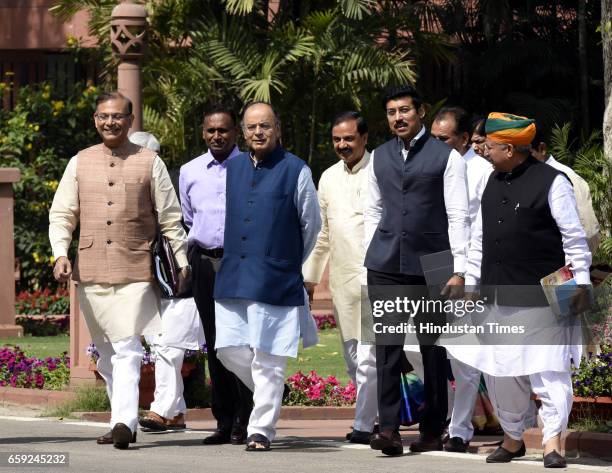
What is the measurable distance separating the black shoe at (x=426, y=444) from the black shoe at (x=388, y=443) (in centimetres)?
22

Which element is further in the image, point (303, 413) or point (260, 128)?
point (303, 413)

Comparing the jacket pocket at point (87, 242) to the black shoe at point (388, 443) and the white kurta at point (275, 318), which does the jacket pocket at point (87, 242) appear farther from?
the black shoe at point (388, 443)

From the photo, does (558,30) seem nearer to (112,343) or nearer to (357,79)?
(357,79)

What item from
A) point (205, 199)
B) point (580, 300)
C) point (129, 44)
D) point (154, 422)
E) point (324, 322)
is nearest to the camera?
point (580, 300)

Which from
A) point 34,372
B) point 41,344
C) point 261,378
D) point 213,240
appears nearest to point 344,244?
point 213,240

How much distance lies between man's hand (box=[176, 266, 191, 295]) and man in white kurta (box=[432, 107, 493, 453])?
1454 mm

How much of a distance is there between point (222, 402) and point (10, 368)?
11.8ft

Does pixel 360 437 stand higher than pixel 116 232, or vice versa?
pixel 116 232

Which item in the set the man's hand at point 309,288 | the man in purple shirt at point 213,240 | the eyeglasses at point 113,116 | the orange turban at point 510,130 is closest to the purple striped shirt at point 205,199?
the man in purple shirt at point 213,240

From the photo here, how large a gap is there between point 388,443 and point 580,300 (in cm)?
137

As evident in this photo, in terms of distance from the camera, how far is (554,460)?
9203 mm

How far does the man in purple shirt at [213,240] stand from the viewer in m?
10.6

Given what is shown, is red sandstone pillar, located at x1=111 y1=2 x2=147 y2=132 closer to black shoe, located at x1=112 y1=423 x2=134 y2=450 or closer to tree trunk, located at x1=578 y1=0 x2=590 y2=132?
black shoe, located at x1=112 y1=423 x2=134 y2=450

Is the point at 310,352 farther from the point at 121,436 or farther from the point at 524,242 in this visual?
the point at 524,242
